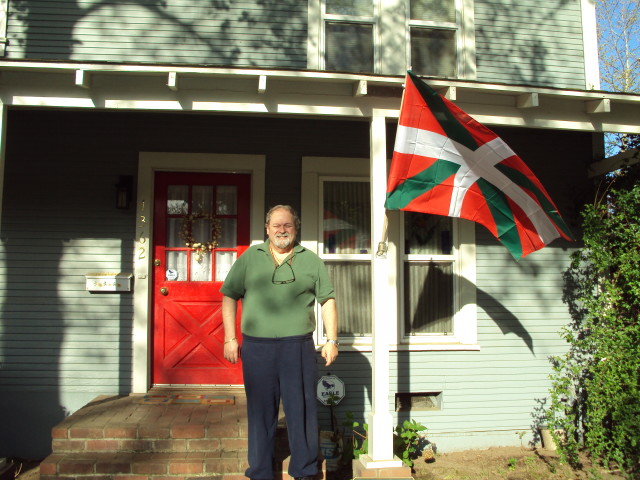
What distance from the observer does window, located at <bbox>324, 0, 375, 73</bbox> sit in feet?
18.0

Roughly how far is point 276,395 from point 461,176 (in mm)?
1880

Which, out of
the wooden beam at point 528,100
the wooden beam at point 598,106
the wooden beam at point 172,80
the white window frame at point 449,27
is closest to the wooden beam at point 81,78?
the wooden beam at point 172,80

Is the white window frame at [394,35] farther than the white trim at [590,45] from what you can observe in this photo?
No

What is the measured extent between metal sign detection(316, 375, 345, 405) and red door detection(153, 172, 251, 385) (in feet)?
2.39

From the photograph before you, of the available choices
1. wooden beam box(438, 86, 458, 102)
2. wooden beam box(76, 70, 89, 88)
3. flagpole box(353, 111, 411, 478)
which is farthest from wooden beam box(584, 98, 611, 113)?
wooden beam box(76, 70, 89, 88)

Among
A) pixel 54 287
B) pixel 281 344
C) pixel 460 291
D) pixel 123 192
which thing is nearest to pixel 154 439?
pixel 281 344

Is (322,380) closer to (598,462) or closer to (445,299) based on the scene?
(445,299)

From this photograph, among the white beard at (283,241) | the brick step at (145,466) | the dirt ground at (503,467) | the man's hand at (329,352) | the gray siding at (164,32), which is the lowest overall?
the dirt ground at (503,467)

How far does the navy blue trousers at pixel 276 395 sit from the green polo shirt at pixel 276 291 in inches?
3.0

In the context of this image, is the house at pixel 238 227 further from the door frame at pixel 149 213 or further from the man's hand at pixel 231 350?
the man's hand at pixel 231 350

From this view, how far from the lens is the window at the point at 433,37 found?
5648 mm

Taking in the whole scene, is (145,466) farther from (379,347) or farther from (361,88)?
Result: (361,88)

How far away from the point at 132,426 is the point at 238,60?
3299 mm

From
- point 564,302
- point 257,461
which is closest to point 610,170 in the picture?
point 564,302
